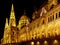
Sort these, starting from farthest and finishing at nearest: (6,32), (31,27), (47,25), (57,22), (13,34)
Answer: (6,32), (13,34), (31,27), (47,25), (57,22)

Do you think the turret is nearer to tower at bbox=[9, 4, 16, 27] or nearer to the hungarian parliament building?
tower at bbox=[9, 4, 16, 27]

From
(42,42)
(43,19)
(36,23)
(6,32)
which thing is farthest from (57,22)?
(6,32)

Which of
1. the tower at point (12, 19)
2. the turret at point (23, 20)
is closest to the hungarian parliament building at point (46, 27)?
the turret at point (23, 20)

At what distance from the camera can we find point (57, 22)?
89.3ft

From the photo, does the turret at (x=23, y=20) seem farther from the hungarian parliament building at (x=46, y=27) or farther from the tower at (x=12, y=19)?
the hungarian parliament building at (x=46, y=27)

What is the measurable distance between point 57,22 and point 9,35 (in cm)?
3508

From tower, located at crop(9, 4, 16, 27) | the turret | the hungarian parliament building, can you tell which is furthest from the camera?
tower, located at crop(9, 4, 16, 27)

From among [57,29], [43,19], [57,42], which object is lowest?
[57,42]

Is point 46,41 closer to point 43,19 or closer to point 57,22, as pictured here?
point 57,22

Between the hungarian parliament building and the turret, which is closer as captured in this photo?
the hungarian parliament building

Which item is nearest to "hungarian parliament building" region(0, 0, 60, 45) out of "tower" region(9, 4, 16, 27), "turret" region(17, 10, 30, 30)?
"turret" region(17, 10, 30, 30)

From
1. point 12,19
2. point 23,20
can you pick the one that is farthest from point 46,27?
point 12,19

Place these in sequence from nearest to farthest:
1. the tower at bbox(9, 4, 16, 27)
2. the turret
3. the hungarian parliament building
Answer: the hungarian parliament building < the turret < the tower at bbox(9, 4, 16, 27)

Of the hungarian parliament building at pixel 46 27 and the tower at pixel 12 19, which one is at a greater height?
the tower at pixel 12 19
